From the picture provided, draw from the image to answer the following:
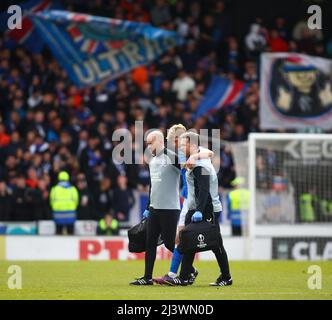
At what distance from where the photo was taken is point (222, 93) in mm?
28562

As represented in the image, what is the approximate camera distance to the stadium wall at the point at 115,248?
23484 mm

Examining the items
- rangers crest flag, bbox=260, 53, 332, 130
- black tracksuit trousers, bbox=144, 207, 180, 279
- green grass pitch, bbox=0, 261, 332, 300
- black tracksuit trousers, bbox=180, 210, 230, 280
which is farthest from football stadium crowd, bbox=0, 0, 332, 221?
black tracksuit trousers, bbox=180, 210, 230, 280

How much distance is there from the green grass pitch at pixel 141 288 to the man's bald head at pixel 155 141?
5.95ft

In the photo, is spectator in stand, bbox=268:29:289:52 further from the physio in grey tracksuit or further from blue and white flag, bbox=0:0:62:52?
the physio in grey tracksuit

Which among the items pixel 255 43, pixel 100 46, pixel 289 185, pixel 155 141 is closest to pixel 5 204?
pixel 100 46

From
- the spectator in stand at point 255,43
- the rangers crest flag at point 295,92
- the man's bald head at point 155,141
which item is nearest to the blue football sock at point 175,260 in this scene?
the man's bald head at point 155,141

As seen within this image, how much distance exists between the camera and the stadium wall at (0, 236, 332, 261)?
77.0 feet

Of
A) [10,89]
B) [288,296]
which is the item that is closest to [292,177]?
[10,89]

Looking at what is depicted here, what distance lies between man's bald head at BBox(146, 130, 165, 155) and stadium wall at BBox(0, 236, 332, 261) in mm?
9369

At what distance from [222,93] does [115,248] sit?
663 centimetres

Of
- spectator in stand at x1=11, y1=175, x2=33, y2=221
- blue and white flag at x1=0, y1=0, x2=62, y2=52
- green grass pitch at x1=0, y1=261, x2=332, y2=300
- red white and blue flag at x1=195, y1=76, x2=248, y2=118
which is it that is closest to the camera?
green grass pitch at x1=0, y1=261, x2=332, y2=300

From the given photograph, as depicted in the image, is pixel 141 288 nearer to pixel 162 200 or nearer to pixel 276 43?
pixel 162 200

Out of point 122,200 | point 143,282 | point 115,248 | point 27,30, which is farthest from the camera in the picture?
point 27,30

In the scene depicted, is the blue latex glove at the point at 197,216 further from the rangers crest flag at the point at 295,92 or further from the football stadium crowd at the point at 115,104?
the rangers crest flag at the point at 295,92
